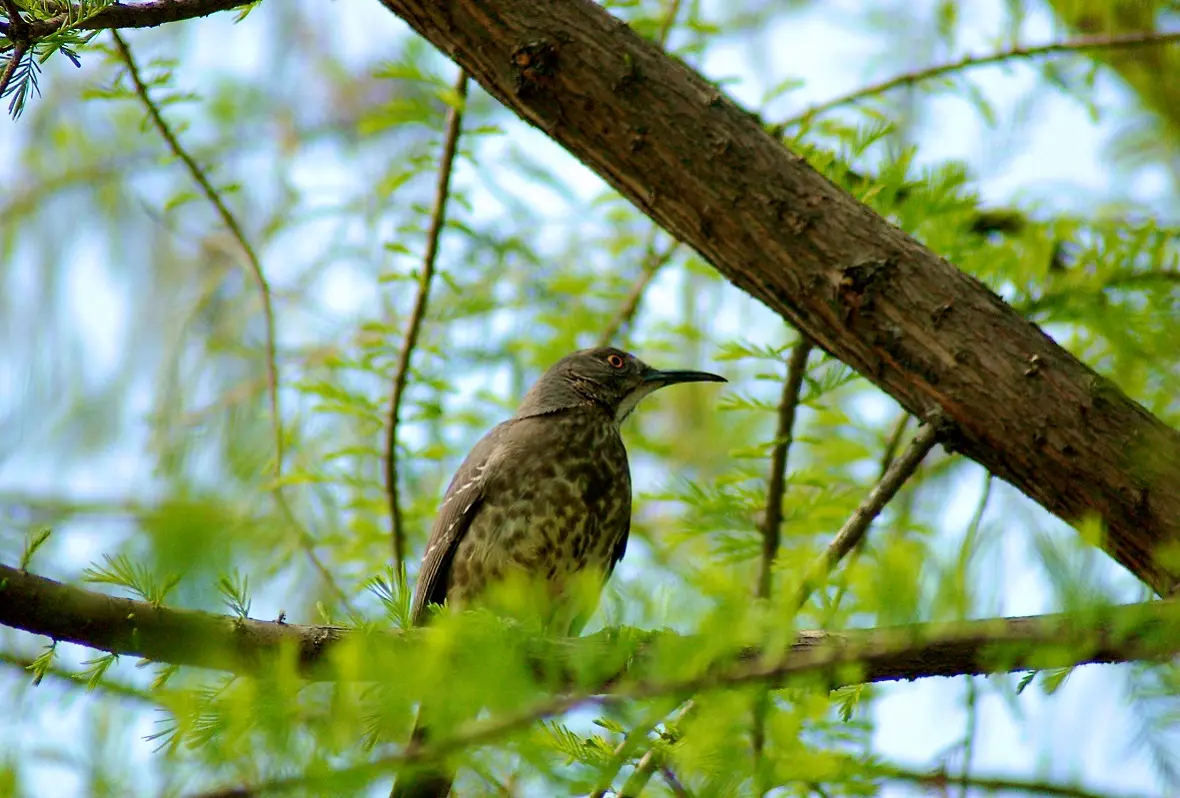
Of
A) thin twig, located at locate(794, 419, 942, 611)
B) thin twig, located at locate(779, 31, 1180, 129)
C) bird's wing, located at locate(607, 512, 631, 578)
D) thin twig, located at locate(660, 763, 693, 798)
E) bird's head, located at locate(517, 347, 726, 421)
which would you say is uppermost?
thin twig, located at locate(779, 31, 1180, 129)

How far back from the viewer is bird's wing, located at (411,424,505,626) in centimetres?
523

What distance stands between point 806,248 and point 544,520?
194 centimetres

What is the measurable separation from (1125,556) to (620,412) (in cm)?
299

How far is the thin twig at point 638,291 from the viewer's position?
205 inches

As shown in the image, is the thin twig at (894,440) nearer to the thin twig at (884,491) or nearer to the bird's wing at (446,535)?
the thin twig at (884,491)

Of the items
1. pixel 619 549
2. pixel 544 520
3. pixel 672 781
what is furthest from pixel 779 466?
pixel 672 781

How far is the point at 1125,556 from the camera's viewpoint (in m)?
3.63

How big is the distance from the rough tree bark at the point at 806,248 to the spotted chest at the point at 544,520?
167cm

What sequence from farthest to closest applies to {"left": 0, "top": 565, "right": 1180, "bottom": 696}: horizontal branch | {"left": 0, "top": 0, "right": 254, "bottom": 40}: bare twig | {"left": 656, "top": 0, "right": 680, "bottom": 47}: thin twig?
{"left": 656, "top": 0, "right": 680, "bottom": 47}: thin twig
{"left": 0, "top": 0, "right": 254, "bottom": 40}: bare twig
{"left": 0, "top": 565, "right": 1180, "bottom": 696}: horizontal branch

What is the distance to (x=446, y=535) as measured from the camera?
5.22 metres

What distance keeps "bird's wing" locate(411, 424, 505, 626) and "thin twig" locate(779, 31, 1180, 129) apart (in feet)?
6.75

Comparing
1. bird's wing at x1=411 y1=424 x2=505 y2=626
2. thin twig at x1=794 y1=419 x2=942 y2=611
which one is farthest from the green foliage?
bird's wing at x1=411 y1=424 x2=505 y2=626

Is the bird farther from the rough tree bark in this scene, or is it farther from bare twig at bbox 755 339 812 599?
the rough tree bark

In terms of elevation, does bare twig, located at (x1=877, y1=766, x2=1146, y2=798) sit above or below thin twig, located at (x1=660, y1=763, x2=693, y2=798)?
above
